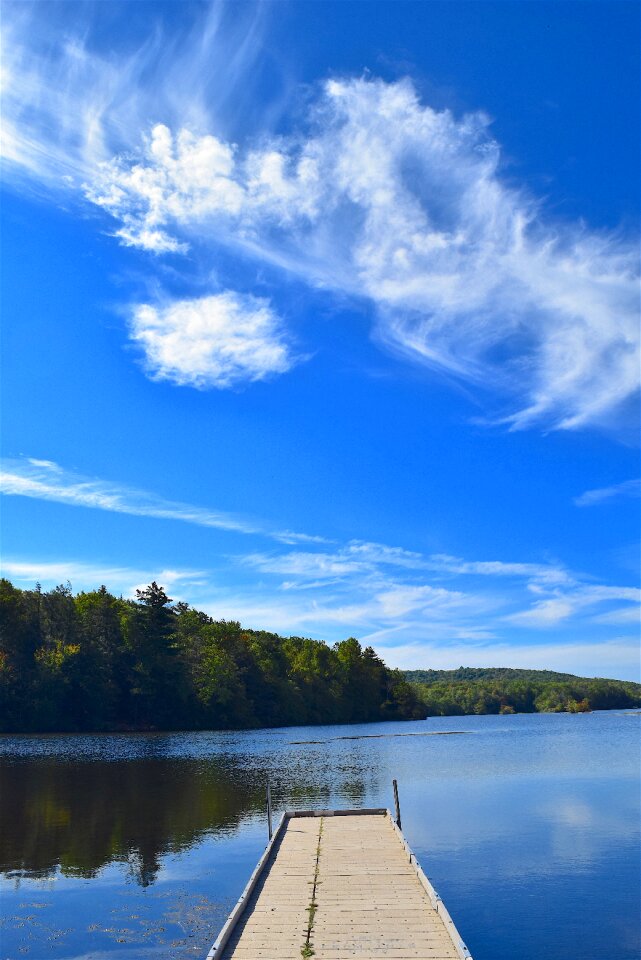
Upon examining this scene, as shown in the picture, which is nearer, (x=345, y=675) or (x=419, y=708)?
(x=345, y=675)

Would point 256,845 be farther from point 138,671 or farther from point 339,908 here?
point 138,671

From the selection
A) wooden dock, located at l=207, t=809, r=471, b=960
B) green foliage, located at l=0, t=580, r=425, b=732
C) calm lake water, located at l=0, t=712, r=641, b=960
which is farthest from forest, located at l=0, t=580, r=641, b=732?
wooden dock, located at l=207, t=809, r=471, b=960

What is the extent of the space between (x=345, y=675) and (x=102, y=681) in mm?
61748

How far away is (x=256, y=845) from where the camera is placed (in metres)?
24.4

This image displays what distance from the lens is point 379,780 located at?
42375 mm

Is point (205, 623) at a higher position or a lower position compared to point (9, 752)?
higher

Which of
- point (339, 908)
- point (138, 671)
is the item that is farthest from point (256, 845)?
point (138, 671)

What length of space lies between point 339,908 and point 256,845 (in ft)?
36.6

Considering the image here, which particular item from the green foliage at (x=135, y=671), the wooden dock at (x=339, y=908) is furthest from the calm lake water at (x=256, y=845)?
the green foliage at (x=135, y=671)

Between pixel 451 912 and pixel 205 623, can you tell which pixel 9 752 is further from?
pixel 205 623

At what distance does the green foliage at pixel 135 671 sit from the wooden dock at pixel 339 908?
74.7 meters

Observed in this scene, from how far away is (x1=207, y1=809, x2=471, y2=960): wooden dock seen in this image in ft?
38.9

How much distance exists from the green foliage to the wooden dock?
245 feet

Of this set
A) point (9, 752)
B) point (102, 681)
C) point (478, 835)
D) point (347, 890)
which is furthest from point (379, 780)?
point (102, 681)
